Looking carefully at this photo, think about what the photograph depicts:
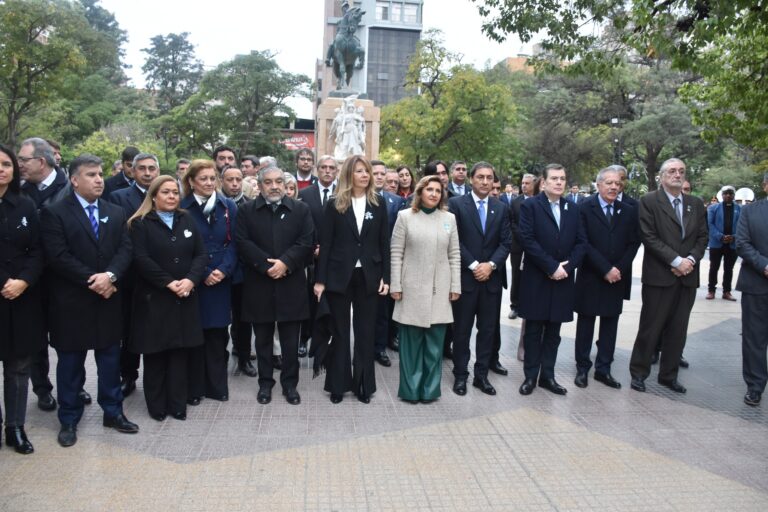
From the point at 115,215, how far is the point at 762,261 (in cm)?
575

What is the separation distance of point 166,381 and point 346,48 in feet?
60.4

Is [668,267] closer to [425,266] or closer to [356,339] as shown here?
[425,266]

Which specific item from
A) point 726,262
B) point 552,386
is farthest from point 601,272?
point 726,262

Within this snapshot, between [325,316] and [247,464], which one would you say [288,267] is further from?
[247,464]

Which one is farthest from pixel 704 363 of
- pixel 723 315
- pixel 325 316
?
pixel 325 316

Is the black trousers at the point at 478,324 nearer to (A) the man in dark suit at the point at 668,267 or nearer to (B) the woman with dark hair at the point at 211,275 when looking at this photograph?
(A) the man in dark suit at the point at 668,267

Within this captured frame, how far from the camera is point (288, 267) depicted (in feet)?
17.6

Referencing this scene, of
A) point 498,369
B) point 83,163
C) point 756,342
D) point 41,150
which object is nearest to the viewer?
point 83,163

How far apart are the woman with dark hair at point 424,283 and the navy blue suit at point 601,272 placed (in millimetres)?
1498

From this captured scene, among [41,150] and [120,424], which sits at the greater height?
[41,150]

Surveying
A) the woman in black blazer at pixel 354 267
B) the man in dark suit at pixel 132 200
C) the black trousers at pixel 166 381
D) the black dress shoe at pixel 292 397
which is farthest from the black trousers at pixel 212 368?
the woman in black blazer at pixel 354 267

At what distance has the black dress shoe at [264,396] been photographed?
17.9 feet

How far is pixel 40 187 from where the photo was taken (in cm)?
540

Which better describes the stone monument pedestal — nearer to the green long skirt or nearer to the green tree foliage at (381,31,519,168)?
the green tree foliage at (381,31,519,168)
